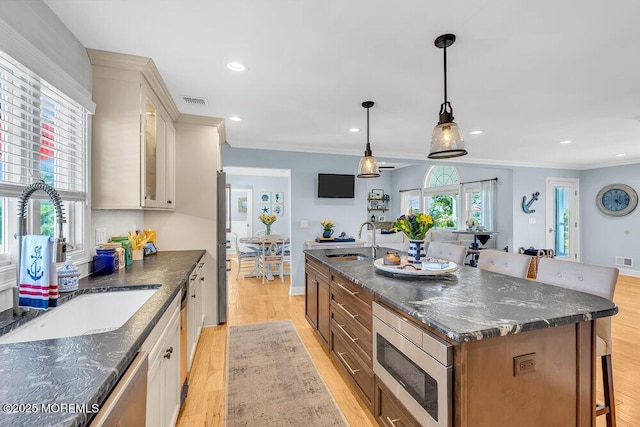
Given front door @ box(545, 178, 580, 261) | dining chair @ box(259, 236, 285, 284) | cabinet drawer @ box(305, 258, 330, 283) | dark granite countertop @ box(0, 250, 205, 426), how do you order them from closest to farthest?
dark granite countertop @ box(0, 250, 205, 426), cabinet drawer @ box(305, 258, 330, 283), dining chair @ box(259, 236, 285, 284), front door @ box(545, 178, 580, 261)

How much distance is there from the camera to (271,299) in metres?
4.66

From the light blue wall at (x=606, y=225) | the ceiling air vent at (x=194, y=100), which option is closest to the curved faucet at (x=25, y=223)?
the ceiling air vent at (x=194, y=100)

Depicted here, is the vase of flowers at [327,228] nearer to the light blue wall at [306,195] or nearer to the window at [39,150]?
the light blue wall at [306,195]

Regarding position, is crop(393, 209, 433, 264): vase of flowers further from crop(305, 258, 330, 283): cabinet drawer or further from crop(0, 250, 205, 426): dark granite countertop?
crop(0, 250, 205, 426): dark granite countertop

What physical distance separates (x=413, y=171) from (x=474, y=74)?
6749 mm

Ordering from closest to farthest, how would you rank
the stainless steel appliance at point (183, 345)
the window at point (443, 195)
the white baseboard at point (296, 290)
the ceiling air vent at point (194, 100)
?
1. the stainless steel appliance at point (183, 345)
2. the ceiling air vent at point (194, 100)
3. the white baseboard at point (296, 290)
4. the window at point (443, 195)

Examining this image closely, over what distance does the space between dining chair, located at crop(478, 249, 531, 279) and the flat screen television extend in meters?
2.98

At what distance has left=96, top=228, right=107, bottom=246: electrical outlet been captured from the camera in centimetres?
218

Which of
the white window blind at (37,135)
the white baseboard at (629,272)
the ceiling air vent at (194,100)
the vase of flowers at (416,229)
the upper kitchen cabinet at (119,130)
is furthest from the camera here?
the white baseboard at (629,272)

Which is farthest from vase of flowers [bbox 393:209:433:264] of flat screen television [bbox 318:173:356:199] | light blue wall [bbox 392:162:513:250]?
light blue wall [bbox 392:162:513:250]

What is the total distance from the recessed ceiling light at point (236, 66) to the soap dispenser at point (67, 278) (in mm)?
1687

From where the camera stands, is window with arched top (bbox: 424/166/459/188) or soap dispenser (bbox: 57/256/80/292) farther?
window with arched top (bbox: 424/166/459/188)

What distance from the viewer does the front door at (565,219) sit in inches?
281

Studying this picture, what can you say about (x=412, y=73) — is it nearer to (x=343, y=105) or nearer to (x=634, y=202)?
(x=343, y=105)
